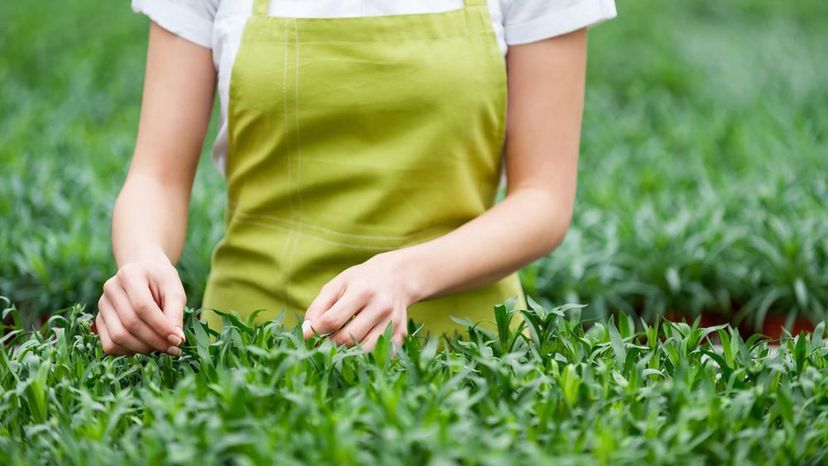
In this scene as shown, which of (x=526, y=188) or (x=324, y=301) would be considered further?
(x=526, y=188)

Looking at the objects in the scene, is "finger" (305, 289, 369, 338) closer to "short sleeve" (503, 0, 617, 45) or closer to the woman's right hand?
the woman's right hand

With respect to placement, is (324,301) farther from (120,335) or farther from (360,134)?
(360,134)

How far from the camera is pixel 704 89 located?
6.08 m

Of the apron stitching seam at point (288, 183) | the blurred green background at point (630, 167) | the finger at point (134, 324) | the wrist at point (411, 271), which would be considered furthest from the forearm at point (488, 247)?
the blurred green background at point (630, 167)

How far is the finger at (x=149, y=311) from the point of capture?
60.1 inches

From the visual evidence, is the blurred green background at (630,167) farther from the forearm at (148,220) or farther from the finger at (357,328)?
the finger at (357,328)

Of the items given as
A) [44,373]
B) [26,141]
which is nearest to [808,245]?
[44,373]

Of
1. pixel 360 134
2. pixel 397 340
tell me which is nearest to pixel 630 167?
pixel 360 134

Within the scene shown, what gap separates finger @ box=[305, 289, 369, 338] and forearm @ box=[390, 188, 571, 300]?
0.13 meters

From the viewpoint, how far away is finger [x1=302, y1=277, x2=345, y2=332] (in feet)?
5.08

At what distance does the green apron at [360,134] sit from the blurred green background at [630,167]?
1512mm

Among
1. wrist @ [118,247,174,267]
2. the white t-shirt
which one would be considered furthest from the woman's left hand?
the white t-shirt

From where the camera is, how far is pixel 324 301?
155 cm

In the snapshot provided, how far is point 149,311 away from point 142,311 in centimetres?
1
